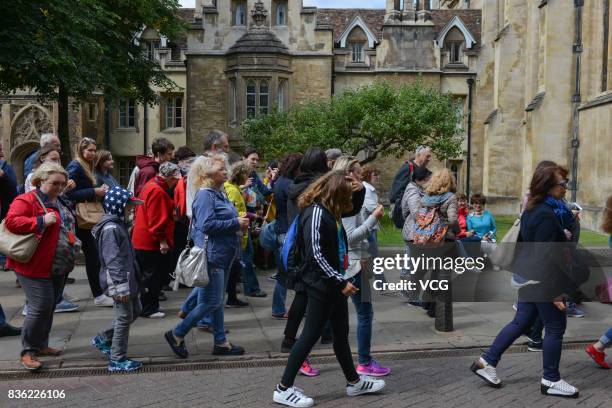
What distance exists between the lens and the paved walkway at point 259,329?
713 cm

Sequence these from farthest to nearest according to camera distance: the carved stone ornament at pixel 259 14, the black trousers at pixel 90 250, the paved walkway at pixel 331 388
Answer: the carved stone ornament at pixel 259 14, the black trousers at pixel 90 250, the paved walkway at pixel 331 388

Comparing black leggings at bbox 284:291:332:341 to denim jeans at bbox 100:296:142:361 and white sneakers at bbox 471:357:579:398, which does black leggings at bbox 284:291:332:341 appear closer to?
denim jeans at bbox 100:296:142:361

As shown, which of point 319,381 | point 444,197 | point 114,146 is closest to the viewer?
point 319,381

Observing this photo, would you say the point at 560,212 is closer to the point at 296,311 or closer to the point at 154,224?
the point at 296,311

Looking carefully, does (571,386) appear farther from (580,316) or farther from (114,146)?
(114,146)

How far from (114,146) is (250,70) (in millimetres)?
9803

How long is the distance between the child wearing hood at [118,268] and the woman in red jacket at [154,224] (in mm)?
1863

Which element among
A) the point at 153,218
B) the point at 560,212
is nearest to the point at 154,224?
the point at 153,218

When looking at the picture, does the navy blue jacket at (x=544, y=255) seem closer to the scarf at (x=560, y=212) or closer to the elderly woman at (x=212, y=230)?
the scarf at (x=560, y=212)

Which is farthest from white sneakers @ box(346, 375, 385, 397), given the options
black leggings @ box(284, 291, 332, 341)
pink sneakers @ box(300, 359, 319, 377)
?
black leggings @ box(284, 291, 332, 341)

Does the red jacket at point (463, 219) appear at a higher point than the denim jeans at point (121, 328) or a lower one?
higher

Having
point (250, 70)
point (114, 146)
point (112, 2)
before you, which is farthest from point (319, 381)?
point (114, 146)

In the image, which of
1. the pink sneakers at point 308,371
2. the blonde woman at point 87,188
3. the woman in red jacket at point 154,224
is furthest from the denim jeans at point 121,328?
the blonde woman at point 87,188

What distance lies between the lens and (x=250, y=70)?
34062mm
